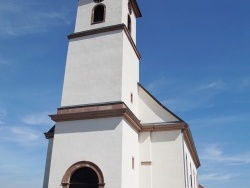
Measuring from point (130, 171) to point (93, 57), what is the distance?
7.19 m

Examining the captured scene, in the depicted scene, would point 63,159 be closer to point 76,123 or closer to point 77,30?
point 76,123

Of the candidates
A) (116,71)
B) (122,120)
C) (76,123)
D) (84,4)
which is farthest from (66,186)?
(84,4)

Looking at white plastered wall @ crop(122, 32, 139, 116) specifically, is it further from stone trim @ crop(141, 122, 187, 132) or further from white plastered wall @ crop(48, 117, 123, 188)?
white plastered wall @ crop(48, 117, 123, 188)

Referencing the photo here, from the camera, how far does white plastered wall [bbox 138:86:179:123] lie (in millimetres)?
18484

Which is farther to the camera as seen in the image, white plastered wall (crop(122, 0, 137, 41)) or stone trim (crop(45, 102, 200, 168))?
white plastered wall (crop(122, 0, 137, 41))

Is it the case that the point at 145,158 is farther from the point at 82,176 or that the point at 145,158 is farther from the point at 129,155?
the point at 82,176

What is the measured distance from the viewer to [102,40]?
1798 centimetres

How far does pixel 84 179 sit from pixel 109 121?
329 centimetres

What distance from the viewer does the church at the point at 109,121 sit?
1492 cm

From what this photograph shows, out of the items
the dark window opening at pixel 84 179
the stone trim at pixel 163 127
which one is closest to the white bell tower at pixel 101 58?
the stone trim at pixel 163 127

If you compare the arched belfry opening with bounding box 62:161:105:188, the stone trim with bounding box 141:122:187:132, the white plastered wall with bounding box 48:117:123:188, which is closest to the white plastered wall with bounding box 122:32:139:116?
the stone trim with bounding box 141:122:187:132

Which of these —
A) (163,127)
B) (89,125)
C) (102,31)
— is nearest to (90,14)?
(102,31)

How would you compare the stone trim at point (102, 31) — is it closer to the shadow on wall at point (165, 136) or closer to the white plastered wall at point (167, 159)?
the shadow on wall at point (165, 136)

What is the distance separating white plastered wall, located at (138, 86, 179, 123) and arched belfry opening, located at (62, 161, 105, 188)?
5.33m
